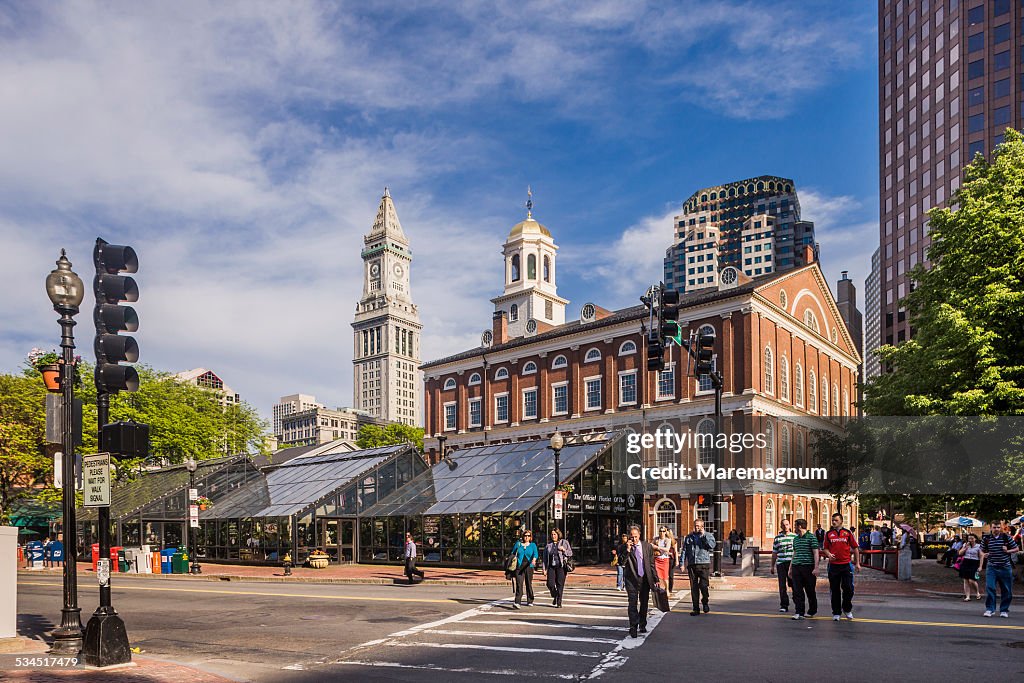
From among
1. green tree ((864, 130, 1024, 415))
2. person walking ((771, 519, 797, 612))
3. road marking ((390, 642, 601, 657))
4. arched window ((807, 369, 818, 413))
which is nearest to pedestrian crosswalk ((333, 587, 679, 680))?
road marking ((390, 642, 601, 657))

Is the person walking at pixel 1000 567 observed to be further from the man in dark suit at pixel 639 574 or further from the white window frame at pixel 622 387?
the white window frame at pixel 622 387

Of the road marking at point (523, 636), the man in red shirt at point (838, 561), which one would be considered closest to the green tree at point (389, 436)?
the man in red shirt at point (838, 561)

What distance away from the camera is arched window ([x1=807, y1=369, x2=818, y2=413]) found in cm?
6512

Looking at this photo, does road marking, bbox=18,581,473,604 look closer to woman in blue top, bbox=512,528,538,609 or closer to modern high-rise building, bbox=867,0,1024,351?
woman in blue top, bbox=512,528,538,609

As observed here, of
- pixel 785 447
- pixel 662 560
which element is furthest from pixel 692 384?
pixel 662 560

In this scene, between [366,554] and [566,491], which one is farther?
[366,554]

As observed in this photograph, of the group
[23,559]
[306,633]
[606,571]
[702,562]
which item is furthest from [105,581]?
[23,559]

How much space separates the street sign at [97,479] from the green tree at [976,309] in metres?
23.1

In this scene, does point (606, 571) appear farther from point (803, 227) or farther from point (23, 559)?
point (803, 227)

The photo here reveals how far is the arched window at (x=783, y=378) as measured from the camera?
60.6 metres

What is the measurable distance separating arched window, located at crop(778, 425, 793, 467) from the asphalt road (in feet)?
126

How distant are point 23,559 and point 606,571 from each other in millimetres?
31760

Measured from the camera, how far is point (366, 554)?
130ft

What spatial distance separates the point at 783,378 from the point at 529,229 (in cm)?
4685
